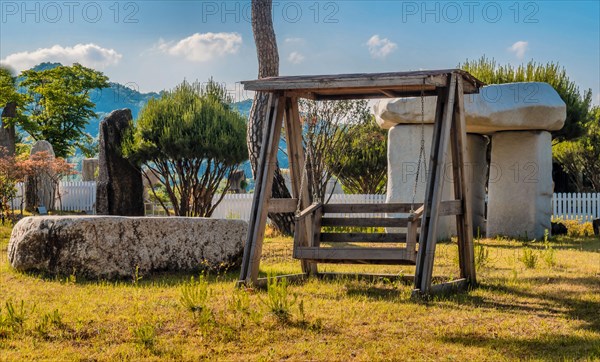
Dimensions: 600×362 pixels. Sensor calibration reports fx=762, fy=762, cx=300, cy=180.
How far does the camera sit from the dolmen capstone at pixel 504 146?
15.4 meters

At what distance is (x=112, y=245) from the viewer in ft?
30.5

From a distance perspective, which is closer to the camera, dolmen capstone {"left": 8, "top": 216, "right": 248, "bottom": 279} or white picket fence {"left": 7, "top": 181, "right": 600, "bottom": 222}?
dolmen capstone {"left": 8, "top": 216, "right": 248, "bottom": 279}

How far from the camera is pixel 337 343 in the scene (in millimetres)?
5988

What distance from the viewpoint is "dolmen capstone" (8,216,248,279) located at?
9.21 meters

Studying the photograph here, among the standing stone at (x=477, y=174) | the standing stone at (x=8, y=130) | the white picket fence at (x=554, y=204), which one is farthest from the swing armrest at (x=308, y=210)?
the standing stone at (x=8, y=130)

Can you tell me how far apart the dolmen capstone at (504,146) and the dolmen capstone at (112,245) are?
6.75 metres

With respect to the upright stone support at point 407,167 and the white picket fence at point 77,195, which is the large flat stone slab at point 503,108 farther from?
the white picket fence at point 77,195

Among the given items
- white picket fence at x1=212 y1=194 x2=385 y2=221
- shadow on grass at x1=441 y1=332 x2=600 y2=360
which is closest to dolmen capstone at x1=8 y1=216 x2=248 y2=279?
shadow on grass at x1=441 y1=332 x2=600 y2=360

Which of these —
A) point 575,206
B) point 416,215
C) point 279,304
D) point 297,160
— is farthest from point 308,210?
point 575,206

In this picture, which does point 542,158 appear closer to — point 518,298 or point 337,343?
point 518,298

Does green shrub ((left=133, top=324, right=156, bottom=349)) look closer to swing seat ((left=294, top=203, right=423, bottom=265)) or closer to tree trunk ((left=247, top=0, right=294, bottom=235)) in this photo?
swing seat ((left=294, top=203, right=423, bottom=265))

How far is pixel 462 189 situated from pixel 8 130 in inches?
1214

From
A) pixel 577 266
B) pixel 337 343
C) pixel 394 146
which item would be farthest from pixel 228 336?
pixel 394 146

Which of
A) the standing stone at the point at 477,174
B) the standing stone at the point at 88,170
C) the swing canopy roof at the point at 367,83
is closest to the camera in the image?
the swing canopy roof at the point at 367,83
